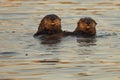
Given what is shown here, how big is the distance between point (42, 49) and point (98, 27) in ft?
14.2

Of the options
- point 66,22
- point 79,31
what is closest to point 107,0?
point 66,22

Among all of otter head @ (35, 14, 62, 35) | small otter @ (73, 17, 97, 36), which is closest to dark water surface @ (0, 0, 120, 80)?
small otter @ (73, 17, 97, 36)

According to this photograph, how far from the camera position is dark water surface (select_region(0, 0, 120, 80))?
406 inches

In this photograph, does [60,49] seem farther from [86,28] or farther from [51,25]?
[86,28]

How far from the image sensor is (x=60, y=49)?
1266 cm

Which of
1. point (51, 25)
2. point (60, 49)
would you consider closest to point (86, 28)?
point (51, 25)

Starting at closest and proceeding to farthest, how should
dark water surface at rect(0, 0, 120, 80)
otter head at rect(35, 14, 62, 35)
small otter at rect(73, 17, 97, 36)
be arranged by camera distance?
dark water surface at rect(0, 0, 120, 80), otter head at rect(35, 14, 62, 35), small otter at rect(73, 17, 97, 36)

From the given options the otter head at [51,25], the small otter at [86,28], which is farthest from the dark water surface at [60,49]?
the otter head at [51,25]

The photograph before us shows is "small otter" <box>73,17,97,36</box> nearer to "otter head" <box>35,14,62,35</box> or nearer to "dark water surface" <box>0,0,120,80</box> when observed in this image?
"dark water surface" <box>0,0,120,80</box>

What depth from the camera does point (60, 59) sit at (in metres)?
11.5

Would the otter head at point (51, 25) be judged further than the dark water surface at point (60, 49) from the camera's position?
Yes

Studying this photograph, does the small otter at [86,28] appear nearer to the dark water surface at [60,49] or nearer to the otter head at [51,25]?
the dark water surface at [60,49]

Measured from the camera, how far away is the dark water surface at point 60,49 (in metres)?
10.3

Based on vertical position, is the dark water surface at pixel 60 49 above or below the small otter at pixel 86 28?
below
